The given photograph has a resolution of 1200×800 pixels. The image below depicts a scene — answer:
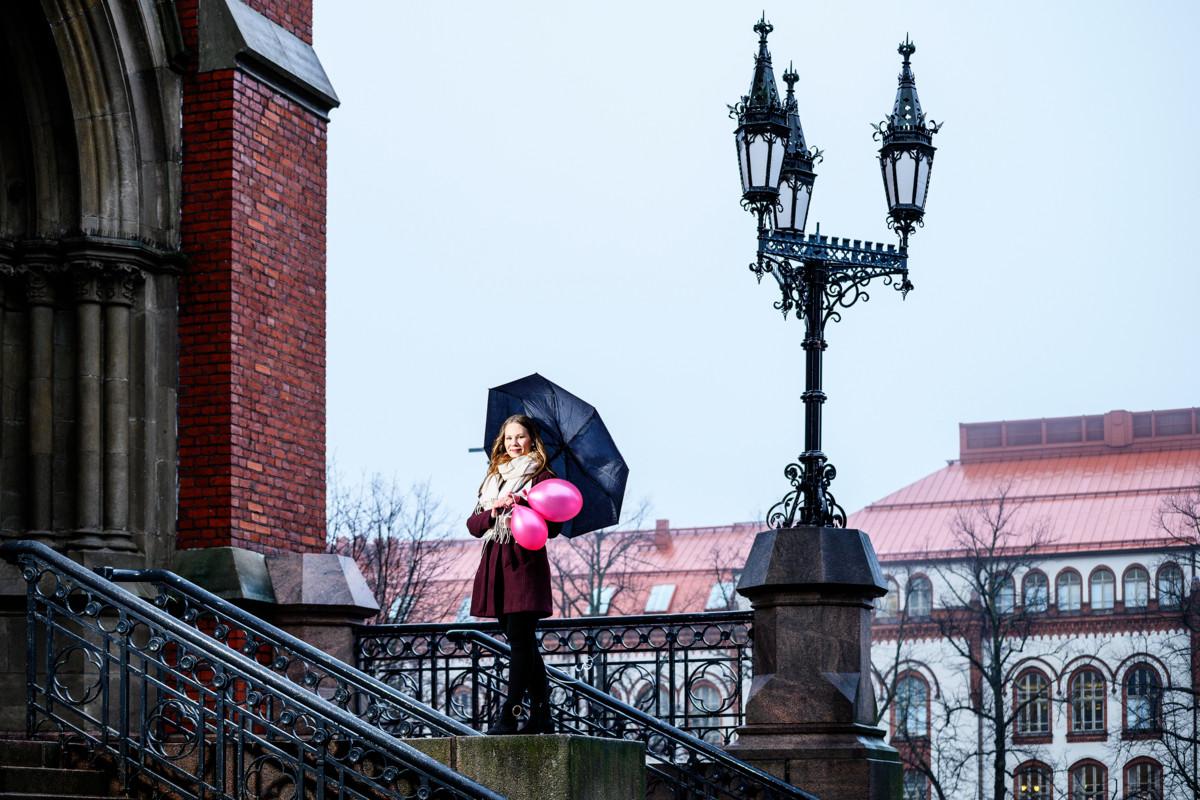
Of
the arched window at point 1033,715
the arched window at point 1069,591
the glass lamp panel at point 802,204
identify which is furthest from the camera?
the arched window at point 1069,591

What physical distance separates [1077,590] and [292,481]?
61267 millimetres

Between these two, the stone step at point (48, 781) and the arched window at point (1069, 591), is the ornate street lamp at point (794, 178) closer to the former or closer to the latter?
the stone step at point (48, 781)

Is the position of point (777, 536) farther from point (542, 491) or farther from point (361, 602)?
point (542, 491)

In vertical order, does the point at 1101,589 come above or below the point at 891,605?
above

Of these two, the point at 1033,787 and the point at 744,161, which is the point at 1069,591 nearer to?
the point at 1033,787

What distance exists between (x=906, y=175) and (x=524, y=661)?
714 cm

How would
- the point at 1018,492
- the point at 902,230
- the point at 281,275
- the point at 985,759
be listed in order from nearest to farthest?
the point at 281,275
the point at 902,230
the point at 985,759
the point at 1018,492

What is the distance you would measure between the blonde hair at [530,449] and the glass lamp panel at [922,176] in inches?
254

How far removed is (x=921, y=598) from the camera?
236 ft

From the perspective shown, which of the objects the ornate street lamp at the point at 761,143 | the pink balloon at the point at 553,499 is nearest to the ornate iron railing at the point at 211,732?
the pink balloon at the point at 553,499

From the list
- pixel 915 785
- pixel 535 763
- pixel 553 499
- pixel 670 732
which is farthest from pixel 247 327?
pixel 915 785

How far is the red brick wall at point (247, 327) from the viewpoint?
13102 millimetres

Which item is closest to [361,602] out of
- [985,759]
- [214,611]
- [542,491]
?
[214,611]

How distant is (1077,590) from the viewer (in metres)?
71.6
